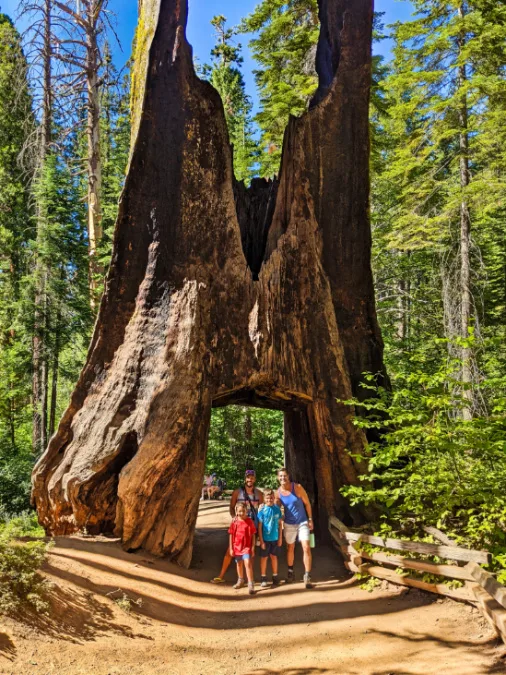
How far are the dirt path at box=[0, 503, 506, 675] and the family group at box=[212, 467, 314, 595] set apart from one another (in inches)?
14.1

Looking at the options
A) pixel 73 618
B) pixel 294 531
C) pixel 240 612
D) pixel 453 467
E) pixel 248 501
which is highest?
pixel 453 467

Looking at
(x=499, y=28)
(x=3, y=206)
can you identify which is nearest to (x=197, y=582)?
(x=499, y=28)

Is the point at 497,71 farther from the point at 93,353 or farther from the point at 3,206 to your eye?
the point at 3,206

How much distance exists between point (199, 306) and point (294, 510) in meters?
3.31

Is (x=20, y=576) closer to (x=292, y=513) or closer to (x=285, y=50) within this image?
(x=292, y=513)

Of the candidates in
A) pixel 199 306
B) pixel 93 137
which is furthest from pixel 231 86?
pixel 199 306

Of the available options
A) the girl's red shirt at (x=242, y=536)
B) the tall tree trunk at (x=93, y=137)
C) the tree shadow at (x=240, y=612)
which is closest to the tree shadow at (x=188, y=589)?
the tree shadow at (x=240, y=612)

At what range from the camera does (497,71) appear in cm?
1441

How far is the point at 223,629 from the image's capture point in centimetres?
573

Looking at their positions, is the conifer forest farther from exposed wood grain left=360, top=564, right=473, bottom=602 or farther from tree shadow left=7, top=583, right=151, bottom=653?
tree shadow left=7, top=583, right=151, bottom=653

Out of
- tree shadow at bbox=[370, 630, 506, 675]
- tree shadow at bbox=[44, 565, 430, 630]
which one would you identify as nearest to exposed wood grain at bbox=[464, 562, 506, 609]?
tree shadow at bbox=[370, 630, 506, 675]

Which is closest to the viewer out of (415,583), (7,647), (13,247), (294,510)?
(7,647)

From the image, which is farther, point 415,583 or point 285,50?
point 285,50

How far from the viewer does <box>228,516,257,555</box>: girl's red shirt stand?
7102 mm
